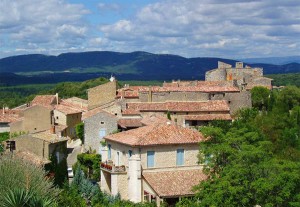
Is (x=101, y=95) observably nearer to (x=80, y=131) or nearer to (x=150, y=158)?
(x=80, y=131)

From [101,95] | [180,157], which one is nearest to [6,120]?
[101,95]

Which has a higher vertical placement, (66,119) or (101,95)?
(101,95)

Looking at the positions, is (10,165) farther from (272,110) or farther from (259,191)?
(272,110)

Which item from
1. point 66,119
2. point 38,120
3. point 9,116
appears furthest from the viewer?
point 9,116

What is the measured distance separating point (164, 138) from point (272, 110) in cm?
3268

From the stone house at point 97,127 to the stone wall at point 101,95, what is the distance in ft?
40.6

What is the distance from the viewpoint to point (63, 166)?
43906 mm

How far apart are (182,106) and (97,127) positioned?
37.1 feet

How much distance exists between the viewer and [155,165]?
130ft

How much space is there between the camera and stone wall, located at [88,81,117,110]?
66562mm

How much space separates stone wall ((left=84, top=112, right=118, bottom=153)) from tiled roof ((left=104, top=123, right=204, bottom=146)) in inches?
399

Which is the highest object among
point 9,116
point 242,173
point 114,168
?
point 242,173

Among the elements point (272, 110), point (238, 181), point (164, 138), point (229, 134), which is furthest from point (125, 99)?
point (238, 181)

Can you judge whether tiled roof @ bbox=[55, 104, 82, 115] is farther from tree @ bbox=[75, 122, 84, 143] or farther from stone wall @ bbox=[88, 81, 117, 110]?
tree @ bbox=[75, 122, 84, 143]
